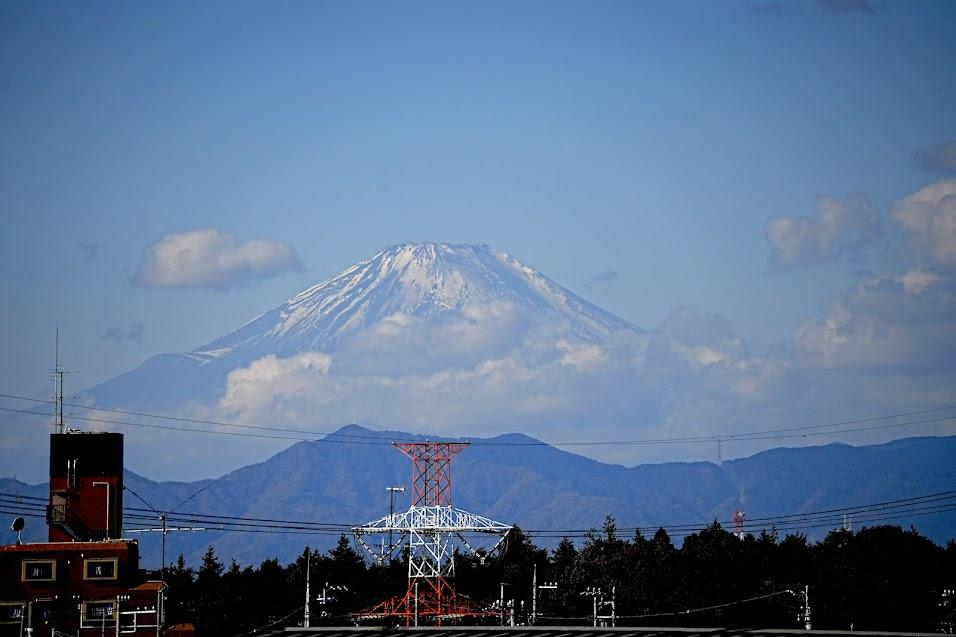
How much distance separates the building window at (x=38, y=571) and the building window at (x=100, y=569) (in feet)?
8.46

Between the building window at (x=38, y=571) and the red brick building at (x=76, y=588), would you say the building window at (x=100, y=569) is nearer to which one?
the red brick building at (x=76, y=588)

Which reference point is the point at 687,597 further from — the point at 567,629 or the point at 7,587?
the point at 7,587

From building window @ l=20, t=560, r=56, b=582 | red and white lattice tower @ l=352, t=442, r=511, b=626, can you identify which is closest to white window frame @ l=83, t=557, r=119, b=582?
building window @ l=20, t=560, r=56, b=582

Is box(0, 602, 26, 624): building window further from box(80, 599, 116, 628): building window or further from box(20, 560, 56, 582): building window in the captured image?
box(80, 599, 116, 628): building window

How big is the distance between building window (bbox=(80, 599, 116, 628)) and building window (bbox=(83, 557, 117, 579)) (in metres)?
2.20

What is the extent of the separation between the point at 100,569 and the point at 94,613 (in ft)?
11.6

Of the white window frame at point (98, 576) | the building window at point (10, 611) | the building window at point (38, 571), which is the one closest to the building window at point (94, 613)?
the white window frame at point (98, 576)

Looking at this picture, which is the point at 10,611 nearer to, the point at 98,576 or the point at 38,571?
the point at 38,571

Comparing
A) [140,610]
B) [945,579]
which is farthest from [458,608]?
[945,579]

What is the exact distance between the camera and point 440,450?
6727 inches

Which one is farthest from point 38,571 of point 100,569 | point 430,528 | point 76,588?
point 430,528

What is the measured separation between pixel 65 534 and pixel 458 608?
4185cm

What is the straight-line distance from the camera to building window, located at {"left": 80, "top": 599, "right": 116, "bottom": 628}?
440 feet

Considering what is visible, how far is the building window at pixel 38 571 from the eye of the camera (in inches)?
5300
